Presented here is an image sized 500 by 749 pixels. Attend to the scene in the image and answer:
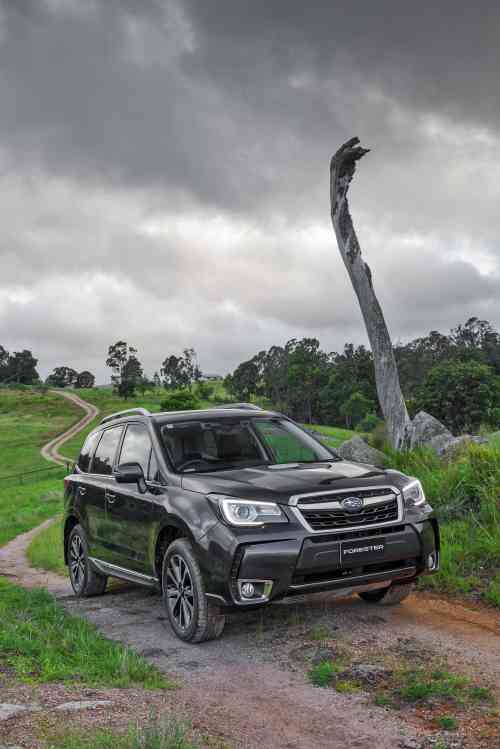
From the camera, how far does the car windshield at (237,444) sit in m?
7.14

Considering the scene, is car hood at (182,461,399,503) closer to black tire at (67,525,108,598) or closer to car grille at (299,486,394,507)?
car grille at (299,486,394,507)

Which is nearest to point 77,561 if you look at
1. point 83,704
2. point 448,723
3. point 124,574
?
point 124,574

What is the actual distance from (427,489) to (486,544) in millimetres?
1815

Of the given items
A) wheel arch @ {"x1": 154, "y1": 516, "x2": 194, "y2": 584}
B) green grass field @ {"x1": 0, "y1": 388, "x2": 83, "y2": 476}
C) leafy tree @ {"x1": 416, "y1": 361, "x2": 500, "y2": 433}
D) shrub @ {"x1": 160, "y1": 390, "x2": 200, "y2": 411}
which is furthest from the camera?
shrub @ {"x1": 160, "y1": 390, "x2": 200, "y2": 411}

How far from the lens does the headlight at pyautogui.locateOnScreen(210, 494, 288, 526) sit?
5.82 meters

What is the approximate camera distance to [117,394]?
14925 cm

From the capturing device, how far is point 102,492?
8.02m

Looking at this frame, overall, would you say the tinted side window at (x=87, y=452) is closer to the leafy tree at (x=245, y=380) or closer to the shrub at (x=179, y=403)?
the shrub at (x=179, y=403)

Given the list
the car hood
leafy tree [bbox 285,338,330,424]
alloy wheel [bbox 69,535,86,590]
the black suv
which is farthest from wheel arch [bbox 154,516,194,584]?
leafy tree [bbox 285,338,330,424]

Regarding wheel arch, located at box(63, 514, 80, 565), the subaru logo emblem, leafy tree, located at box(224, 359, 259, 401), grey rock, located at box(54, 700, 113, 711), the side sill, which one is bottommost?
grey rock, located at box(54, 700, 113, 711)

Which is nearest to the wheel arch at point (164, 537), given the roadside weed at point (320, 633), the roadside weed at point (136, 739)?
the roadside weed at point (320, 633)

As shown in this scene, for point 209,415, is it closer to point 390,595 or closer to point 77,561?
point 390,595

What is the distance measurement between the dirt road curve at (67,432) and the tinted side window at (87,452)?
62321 mm

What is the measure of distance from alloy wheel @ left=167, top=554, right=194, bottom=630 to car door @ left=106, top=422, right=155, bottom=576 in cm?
45
